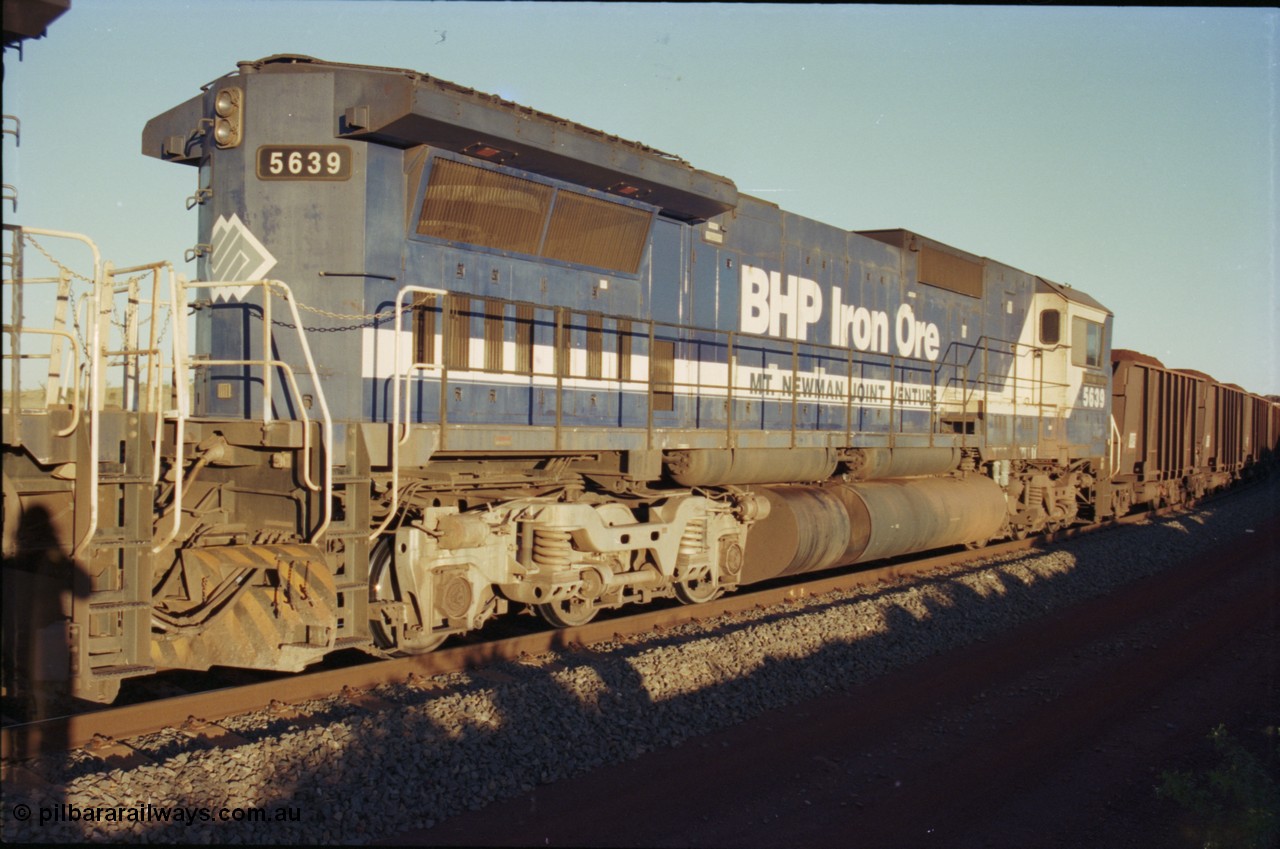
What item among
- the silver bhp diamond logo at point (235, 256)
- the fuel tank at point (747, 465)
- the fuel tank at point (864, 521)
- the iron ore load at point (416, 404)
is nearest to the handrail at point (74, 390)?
the iron ore load at point (416, 404)

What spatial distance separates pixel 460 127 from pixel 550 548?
324cm

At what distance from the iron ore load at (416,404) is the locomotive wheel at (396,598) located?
21 millimetres

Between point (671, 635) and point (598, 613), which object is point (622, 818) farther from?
point (598, 613)

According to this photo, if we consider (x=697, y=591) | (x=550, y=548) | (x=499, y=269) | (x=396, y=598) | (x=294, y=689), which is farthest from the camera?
(x=697, y=591)

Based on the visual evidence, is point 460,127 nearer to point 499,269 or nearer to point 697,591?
point 499,269

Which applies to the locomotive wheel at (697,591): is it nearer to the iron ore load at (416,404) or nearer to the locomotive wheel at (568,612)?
the iron ore load at (416,404)

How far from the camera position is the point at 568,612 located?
8.37 meters

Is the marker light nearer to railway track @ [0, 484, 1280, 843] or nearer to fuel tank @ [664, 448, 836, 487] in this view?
railway track @ [0, 484, 1280, 843]

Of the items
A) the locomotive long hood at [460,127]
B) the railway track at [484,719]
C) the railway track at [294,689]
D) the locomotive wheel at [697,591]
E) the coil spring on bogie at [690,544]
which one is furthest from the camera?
the locomotive wheel at [697,591]

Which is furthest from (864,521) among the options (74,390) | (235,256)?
(74,390)

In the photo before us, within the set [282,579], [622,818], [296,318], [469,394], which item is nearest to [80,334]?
[296,318]

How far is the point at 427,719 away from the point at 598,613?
3.99 meters

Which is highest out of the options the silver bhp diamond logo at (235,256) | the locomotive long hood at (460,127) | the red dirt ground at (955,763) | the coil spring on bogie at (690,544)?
the locomotive long hood at (460,127)

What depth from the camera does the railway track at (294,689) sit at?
206 inches
